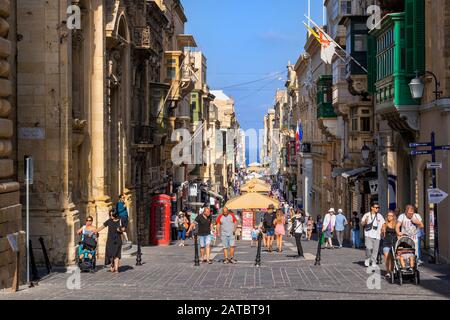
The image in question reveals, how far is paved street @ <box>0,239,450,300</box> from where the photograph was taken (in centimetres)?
1588

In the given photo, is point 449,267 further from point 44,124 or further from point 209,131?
point 209,131

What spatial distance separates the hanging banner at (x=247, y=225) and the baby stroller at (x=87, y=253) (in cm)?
1640

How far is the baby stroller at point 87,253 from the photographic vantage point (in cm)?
2052

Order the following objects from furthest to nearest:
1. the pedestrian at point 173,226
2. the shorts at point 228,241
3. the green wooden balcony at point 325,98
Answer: the green wooden balcony at point 325,98
the pedestrian at point 173,226
the shorts at point 228,241

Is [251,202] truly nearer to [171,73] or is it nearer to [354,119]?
[354,119]

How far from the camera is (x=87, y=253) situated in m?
20.6

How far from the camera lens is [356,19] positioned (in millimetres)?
41250

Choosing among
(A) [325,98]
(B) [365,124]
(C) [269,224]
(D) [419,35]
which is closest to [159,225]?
(C) [269,224]

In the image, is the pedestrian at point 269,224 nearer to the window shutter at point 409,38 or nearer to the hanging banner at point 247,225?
the window shutter at point 409,38

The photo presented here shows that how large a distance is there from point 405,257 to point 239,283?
3501 mm

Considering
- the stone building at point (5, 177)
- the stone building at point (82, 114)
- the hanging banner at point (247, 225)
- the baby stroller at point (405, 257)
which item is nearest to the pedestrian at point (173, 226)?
the stone building at point (82, 114)

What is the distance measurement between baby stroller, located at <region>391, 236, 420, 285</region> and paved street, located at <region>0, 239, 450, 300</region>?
0.26 m

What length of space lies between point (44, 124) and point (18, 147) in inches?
35.1

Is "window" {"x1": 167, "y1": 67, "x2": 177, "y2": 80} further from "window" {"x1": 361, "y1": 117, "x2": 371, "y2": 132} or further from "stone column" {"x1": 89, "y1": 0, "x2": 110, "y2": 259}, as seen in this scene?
"stone column" {"x1": 89, "y1": 0, "x2": 110, "y2": 259}
